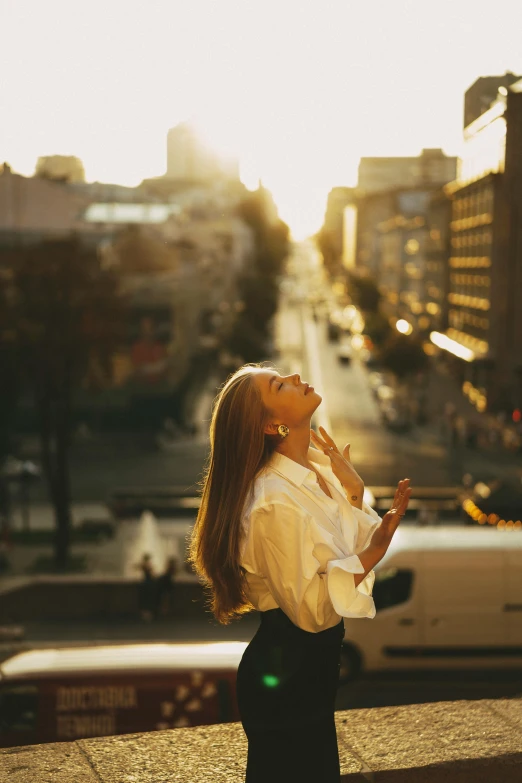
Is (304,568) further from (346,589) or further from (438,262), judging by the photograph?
(438,262)

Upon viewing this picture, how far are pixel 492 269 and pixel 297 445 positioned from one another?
5168 cm

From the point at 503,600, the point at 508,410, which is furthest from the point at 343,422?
the point at 503,600

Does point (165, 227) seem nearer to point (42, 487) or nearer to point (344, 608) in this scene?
point (42, 487)

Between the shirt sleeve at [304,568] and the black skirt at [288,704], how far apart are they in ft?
0.23

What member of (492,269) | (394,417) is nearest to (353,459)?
(394,417)

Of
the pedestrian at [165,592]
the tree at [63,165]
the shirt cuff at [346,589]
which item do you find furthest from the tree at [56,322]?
the tree at [63,165]

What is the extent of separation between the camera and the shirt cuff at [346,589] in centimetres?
232

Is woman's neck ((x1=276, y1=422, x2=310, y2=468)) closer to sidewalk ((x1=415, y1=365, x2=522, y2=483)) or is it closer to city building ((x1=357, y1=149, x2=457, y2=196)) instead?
sidewalk ((x1=415, y1=365, x2=522, y2=483))

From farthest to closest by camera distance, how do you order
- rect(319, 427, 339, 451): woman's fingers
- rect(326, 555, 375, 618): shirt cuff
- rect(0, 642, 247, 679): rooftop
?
rect(0, 642, 247, 679): rooftop < rect(319, 427, 339, 451): woman's fingers < rect(326, 555, 375, 618): shirt cuff

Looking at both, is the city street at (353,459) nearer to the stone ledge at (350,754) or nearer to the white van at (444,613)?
the white van at (444,613)

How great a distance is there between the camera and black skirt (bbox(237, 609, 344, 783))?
2.40m

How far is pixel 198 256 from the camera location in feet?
215

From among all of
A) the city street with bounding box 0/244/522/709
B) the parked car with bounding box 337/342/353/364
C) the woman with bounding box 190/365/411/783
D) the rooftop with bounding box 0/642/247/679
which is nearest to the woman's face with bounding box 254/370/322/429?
the woman with bounding box 190/365/411/783

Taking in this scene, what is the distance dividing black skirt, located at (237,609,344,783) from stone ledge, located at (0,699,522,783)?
0.30m
